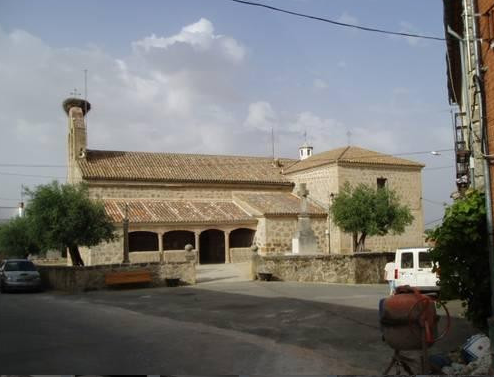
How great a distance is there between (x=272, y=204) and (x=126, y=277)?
17.6 meters

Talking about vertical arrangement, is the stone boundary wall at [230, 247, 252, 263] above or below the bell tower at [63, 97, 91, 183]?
below

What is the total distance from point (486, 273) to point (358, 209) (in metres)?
22.0

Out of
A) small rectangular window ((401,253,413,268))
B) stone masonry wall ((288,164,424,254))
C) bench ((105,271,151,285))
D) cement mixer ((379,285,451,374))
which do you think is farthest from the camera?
stone masonry wall ((288,164,424,254))

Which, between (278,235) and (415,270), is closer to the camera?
(415,270)

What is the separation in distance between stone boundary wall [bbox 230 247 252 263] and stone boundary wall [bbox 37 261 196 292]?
44.4 ft

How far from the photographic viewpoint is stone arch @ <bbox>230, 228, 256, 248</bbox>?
36750 mm

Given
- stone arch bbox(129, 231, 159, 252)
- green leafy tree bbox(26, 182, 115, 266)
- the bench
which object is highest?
green leafy tree bbox(26, 182, 115, 266)

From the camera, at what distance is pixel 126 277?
21344mm

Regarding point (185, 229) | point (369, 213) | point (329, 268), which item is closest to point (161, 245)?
point (185, 229)

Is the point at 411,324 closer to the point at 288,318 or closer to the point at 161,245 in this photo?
the point at 288,318

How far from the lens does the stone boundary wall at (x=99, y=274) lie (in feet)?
68.6

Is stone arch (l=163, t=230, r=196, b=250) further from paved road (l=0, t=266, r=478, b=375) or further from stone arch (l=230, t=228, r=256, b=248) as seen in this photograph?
paved road (l=0, t=266, r=478, b=375)

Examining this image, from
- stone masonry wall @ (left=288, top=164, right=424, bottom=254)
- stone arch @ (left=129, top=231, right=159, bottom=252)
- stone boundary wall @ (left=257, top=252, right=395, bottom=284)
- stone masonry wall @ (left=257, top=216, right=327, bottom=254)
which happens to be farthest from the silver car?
stone masonry wall @ (left=288, top=164, right=424, bottom=254)

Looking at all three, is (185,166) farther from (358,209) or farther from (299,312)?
(299,312)
